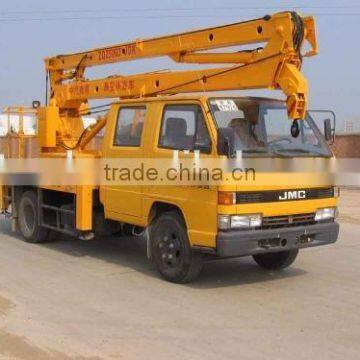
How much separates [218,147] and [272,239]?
47.5 inches

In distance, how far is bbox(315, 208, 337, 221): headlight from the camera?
7.32 metres

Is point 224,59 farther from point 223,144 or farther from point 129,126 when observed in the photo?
point 223,144

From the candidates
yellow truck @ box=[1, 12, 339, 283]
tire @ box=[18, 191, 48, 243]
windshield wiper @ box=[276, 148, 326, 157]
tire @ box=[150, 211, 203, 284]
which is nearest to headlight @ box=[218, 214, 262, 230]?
yellow truck @ box=[1, 12, 339, 283]

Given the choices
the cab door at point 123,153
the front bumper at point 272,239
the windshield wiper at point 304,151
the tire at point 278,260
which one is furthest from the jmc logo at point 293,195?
the cab door at point 123,153

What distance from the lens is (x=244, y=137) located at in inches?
277

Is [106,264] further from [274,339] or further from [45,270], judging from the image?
Result: [274,339]

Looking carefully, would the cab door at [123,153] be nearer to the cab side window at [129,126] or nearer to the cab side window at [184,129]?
the cab side window at [129,126]

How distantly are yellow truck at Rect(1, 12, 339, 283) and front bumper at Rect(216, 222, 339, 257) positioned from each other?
12 millimetres

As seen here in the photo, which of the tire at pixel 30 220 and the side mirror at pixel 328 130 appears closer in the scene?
the side mirror at pixel 328 130

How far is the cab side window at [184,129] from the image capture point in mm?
6938

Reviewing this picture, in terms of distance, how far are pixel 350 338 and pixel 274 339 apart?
672mm

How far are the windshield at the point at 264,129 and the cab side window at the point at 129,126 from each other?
1170mm

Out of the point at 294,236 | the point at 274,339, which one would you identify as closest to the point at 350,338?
the point at 274,339

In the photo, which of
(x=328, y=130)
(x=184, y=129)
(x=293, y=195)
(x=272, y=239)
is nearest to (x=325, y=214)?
(x=293, y=195)
